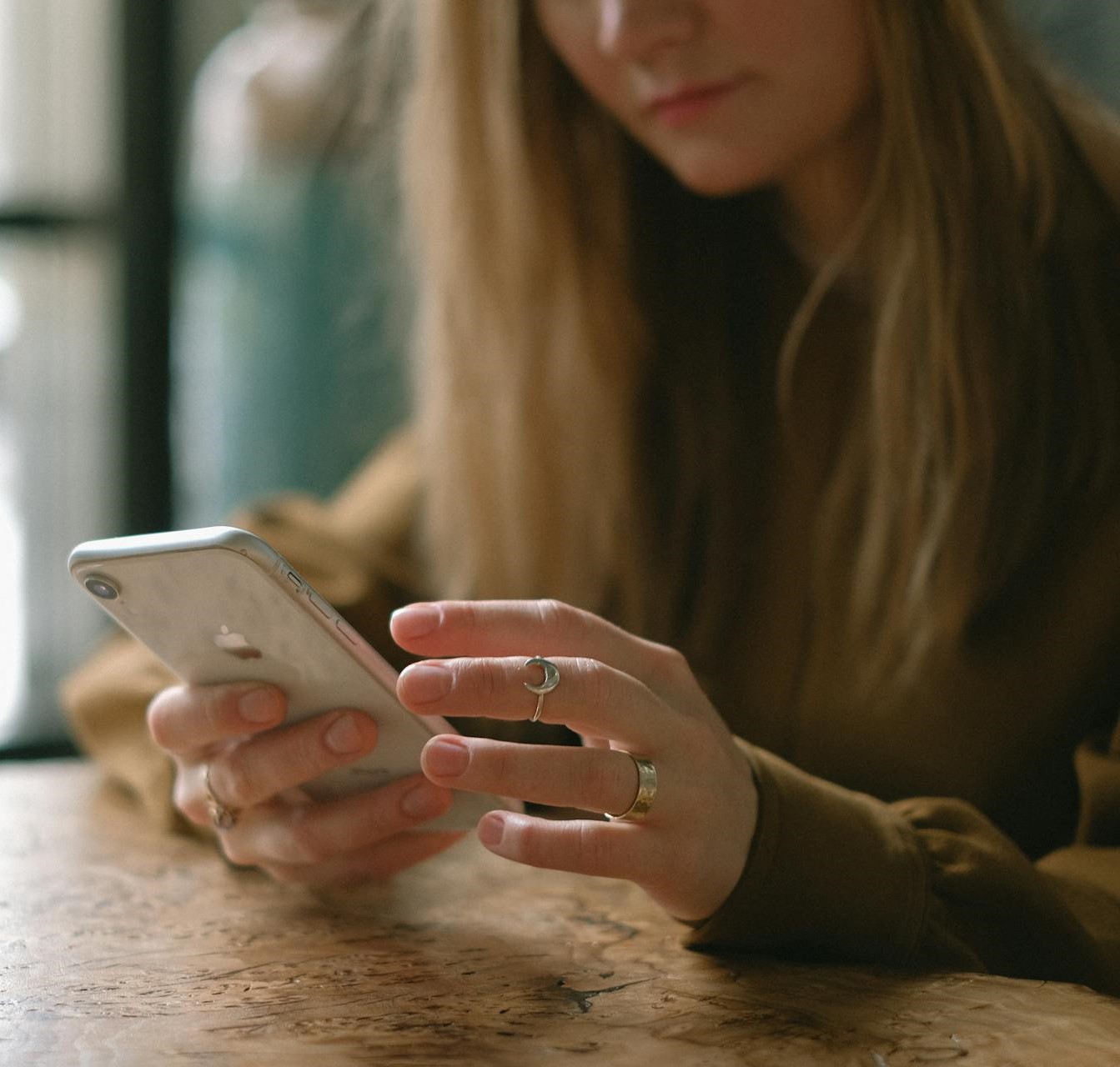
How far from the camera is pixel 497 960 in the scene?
584mm

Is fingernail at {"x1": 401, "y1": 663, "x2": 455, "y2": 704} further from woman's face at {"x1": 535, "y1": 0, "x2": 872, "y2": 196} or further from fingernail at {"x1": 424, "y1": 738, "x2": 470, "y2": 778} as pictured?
woman's face at {"x1": 535, "y1": 0, "x2": 872, "y2": 196}

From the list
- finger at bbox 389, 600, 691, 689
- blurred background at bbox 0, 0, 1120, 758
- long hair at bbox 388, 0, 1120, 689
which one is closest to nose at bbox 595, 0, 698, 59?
long hair at bbox 388, 0, 1120, 689

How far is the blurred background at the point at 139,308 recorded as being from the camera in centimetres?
210

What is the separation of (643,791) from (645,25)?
1.78ft

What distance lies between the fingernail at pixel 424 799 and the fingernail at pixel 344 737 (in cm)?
5

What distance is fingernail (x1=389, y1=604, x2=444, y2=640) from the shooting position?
0.55 metres

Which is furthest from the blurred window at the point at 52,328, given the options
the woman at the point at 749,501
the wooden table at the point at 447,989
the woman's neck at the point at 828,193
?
the wooden table at the point at 447,989

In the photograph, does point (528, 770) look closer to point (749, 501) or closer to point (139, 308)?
point (749, 501)

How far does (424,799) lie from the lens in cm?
64

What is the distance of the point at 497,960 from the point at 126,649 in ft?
1.85

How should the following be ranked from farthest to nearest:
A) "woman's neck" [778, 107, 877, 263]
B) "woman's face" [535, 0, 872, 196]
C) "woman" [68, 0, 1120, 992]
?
"woman's neck" [778, 107, 877, 263]
"woman's face" [535, 0, 872, 196]
"woman" [68, 0, 1120, 992]

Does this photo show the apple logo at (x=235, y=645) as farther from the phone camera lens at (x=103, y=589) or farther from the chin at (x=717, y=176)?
the chin at (x=717, y=176)

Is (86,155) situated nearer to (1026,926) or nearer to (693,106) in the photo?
(693,106)

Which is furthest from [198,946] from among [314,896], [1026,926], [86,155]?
[86,155]
